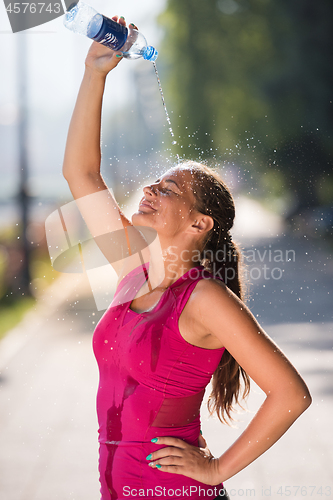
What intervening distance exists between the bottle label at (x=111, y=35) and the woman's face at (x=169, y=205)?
21.4 inches

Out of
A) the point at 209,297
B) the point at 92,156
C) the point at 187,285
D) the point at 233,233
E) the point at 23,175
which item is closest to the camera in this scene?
the point at 209,297

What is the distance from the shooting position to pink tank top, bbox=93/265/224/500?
1900mm

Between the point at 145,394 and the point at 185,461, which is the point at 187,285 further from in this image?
→ the point at 185,461

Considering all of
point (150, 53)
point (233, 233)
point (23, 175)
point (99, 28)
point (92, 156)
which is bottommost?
point (233, 233)

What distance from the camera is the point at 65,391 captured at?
18.3ft

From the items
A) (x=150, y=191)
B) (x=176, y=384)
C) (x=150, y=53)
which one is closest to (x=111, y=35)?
(x=150, y=53)

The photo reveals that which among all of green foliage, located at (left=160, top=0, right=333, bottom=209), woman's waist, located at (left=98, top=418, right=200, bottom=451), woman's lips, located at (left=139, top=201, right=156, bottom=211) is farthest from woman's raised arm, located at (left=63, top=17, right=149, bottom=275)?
green foliage, located at (left=160, top=0, right=333, bottom=209)

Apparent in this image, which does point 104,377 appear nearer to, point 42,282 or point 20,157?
point 20,157

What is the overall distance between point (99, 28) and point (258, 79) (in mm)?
18300

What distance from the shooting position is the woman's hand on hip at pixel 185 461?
6.23 ft

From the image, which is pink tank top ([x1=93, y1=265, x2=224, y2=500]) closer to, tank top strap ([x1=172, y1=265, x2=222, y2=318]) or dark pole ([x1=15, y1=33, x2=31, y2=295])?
tank top strap ([x1=172, y1=265, x2=222, y2=318])

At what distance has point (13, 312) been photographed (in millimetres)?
8930

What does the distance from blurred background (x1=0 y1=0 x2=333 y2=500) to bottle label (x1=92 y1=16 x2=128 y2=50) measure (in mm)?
787

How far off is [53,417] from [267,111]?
15.5 meters
